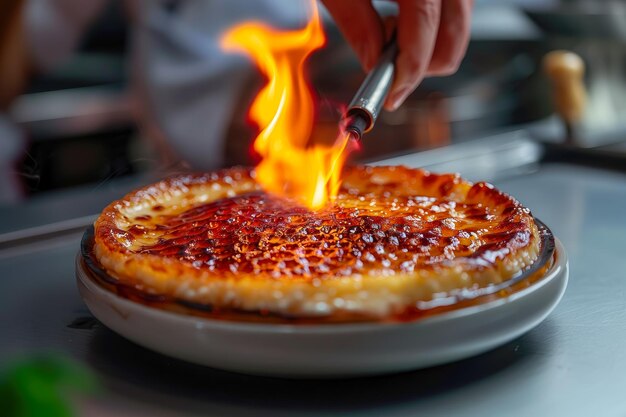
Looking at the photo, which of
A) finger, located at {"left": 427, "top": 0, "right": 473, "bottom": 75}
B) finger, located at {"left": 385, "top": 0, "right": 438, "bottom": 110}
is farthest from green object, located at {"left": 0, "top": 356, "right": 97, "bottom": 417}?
finger, located at {"left": 427, "top": 0, "right": 473, "bottom": 75}

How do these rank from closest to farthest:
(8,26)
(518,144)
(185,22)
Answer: (518,144)
(8,26)
(185,22)

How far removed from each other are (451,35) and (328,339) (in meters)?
0.75

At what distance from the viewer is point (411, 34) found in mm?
1181

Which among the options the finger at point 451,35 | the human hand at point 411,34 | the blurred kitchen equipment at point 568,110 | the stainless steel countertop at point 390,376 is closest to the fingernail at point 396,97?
the human hand at point 411,34

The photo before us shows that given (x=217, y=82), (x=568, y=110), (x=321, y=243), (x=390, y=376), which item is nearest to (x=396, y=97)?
(x=321, y=243)

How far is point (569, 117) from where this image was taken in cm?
183

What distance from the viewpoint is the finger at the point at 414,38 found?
46.4 inches

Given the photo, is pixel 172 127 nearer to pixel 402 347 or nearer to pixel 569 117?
pixel 569 117

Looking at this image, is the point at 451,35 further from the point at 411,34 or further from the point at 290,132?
the point at 290,132

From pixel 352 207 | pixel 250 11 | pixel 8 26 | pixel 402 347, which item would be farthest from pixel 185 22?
pixel 402 347

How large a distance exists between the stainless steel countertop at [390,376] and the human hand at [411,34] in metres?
0.39

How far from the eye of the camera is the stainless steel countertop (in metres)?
0.72

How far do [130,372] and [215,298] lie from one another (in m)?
0.14

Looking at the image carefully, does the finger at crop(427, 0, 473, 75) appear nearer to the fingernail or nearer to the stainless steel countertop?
the fingernail
